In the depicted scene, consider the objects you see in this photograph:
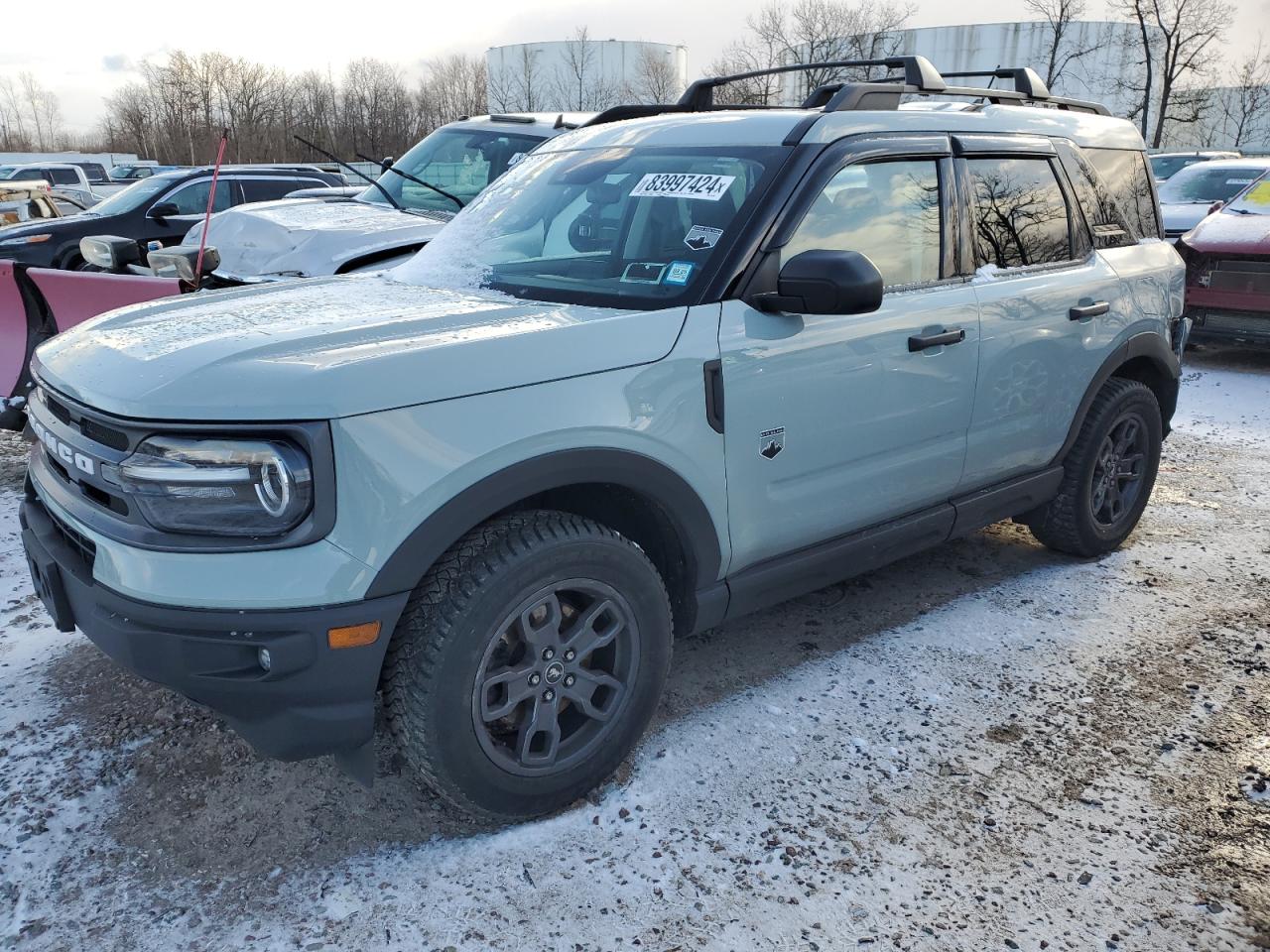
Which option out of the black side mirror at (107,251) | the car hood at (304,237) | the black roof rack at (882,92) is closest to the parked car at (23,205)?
the black side mirror at (107,251)

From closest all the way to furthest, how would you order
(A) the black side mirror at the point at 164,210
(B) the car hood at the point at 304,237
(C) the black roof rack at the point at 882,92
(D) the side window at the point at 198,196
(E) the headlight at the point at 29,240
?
(C) the black roof rack at the point at 882,92
(B) the car hood at the point at 304,237
(E) the headlight at the point at 29,240
(A) the black side mirror at the point at 164,210
(D) the side window at the point at 198,196

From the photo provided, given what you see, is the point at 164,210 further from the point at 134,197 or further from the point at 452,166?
the point at 452,166

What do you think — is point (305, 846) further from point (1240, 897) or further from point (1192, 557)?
point (1192, 557)

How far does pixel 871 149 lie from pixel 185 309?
2196mm

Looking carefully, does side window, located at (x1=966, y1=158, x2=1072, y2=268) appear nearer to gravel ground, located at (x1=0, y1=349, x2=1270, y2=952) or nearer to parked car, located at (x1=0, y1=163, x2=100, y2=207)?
gravel ground, located at (x1=0, y1=349, x2=1270, y2=952)

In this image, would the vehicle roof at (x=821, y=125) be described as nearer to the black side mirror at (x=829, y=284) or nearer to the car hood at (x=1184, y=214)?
the black side mirror at (x=829, y=284)

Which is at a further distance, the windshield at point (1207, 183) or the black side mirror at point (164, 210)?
the windshield at point (1207, 183)

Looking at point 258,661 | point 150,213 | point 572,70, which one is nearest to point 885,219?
point 258,661

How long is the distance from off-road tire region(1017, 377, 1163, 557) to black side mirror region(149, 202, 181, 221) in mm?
10466

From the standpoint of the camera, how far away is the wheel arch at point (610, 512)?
2.28m

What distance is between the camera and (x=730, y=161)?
3141 mm

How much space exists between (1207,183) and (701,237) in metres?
13.2

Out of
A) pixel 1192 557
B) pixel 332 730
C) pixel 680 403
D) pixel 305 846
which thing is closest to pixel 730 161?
pixel 680 403

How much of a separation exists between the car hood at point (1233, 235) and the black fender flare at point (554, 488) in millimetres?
7914
